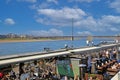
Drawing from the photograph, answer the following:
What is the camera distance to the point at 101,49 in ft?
80.1

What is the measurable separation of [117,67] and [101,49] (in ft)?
21.8

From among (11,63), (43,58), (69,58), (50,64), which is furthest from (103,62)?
(11,63)

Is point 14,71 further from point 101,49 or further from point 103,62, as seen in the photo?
point 101,49

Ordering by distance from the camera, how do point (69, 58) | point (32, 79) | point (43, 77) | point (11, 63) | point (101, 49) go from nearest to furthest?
point (11, 63) → point (32, 79) → point (43, 77) → point (69, 58) → point (101, 49)

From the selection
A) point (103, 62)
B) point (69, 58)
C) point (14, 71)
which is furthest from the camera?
point (103, 62)

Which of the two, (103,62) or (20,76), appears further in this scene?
(103,62)

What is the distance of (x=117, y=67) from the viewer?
1788 centimetres

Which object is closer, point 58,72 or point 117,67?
point 58,72

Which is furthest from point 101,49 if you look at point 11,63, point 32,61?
point 11,63

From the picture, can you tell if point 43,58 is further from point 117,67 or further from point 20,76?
point 117,67

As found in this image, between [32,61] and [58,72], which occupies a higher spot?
[32,61]

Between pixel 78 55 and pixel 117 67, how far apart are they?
2.99 m

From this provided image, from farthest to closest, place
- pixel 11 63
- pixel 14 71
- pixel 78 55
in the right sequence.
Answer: pixel 78 55
pixel 14 71
pixel 11 63

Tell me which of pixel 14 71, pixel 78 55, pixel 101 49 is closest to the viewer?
pixel 14 71
